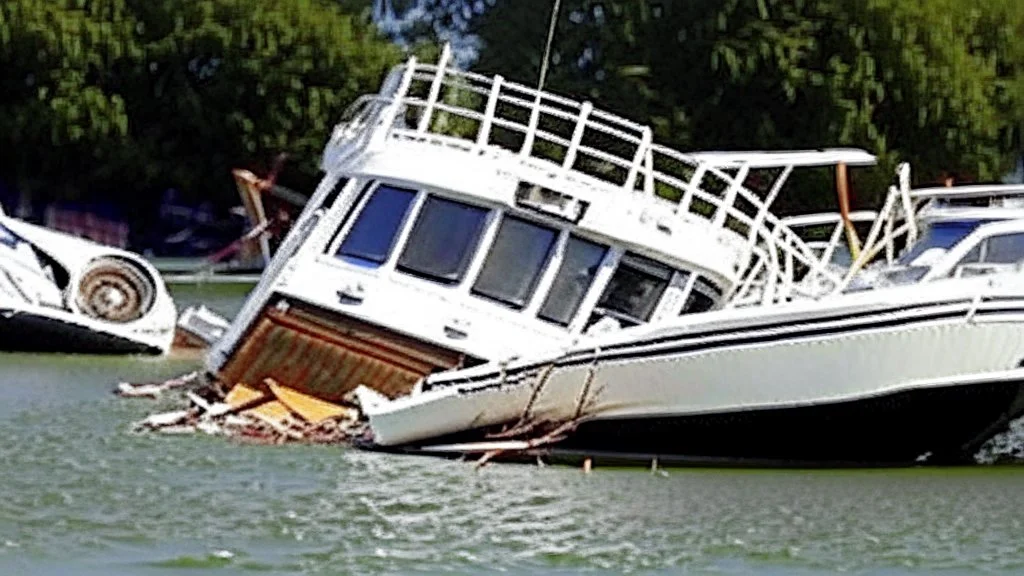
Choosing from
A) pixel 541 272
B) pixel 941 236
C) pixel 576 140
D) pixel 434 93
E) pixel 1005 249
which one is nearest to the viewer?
pixel 1005 249

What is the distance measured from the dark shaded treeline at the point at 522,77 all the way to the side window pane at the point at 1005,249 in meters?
45.0

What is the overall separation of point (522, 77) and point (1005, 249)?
5127cm

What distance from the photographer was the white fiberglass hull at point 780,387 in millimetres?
23094

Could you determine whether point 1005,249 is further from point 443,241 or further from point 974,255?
point 443,241

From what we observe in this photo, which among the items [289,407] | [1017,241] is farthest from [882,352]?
[289,407]

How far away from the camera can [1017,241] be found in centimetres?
2444

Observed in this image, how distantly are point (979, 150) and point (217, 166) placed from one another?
19.4 metres

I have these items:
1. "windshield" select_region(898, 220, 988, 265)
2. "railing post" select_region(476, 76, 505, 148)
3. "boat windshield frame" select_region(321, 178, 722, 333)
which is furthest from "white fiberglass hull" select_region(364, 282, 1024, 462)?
"railing post" select_region(476, 76, 505, 148)

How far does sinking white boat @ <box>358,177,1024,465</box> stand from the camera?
910 inches

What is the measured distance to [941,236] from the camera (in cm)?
2542

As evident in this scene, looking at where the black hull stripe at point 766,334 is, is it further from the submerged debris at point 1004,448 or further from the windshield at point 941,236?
the submerged debris at point 1004,448

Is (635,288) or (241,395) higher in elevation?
(635,288)

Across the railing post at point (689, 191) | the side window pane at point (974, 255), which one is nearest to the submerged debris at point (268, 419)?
the railing post at point (689, 191)

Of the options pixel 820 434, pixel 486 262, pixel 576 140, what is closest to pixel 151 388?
pixel 486 262
